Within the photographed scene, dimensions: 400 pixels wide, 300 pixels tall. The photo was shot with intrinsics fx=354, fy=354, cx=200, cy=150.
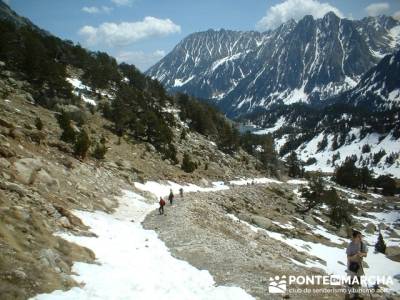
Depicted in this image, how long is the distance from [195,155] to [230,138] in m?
23.0

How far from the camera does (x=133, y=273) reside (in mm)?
14727

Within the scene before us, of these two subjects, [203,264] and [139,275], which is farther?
[203,264]

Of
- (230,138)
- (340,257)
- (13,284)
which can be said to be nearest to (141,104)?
(230,138)

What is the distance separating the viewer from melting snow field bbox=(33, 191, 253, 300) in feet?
41.0

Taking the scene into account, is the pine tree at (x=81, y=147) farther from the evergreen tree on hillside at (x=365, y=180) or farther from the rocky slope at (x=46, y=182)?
the evergreen tree on hillside at (x=365, y=180)

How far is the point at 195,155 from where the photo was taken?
2835 inches

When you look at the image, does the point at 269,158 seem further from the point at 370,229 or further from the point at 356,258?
the point at 356,258

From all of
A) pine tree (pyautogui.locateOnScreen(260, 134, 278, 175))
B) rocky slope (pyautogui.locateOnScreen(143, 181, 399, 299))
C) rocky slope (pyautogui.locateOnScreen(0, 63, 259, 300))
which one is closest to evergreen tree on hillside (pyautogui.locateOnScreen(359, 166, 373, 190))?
pine tree (pyautogui.locateOnScreen(260, 134, 278, 175))

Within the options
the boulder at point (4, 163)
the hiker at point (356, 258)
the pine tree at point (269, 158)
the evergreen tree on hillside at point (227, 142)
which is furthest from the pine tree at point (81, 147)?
the pine tree at point (269, 158)

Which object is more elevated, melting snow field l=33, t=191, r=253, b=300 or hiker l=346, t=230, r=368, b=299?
hiker l=346, t=230, r=368, b=299

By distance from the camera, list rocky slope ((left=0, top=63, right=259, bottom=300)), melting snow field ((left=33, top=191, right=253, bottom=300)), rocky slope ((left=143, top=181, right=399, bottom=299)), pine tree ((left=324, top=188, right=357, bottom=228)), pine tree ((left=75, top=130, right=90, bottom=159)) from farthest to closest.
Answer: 1. pine tree ((left=324, top=188, right=357, bottom=228))
2. pine tree ((left=75, top=130, right=90, bottom=159))
3. rocky slope ((left=143, top=181, right=399, bottom=299))
4. melting snow field ((left=33, top=191, right=253, bottom=300))
5. rocky slope ((left=0, top=63, right=259, bottom=300))

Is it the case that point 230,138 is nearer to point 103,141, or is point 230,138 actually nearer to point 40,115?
point 103,141

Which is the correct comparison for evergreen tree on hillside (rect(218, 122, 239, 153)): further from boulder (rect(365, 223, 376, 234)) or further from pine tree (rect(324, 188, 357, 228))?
boulder (rect(365, 223, 376, 234))

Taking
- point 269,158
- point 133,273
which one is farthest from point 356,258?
point 269,158
